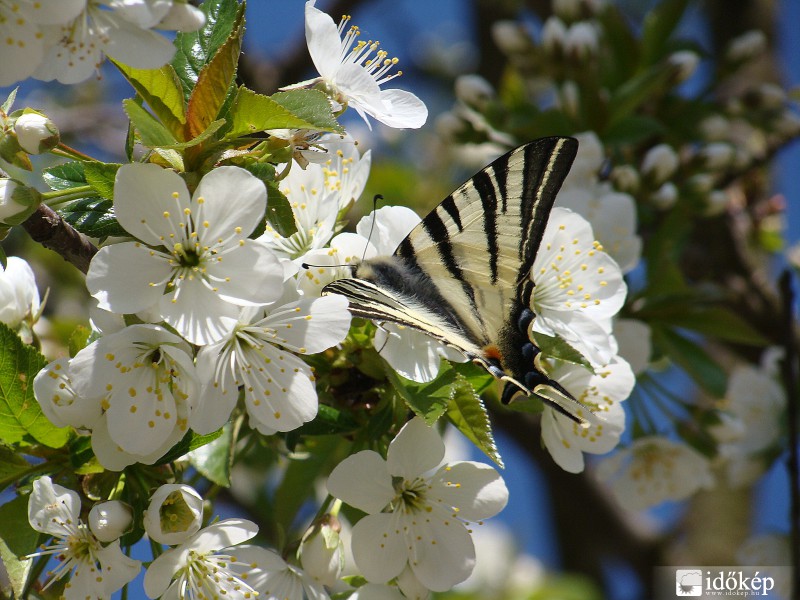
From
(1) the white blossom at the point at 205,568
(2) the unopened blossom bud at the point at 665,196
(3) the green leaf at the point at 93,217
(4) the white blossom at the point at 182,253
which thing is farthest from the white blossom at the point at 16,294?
(2) the unopened blossom bud at the point at 665,196

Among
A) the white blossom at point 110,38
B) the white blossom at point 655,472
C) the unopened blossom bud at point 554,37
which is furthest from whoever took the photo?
the unopened blossom bud at point 554,37

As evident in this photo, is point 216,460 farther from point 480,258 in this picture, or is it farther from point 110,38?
point 110,38

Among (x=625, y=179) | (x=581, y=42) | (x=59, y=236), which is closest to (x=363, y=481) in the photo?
(x=59, y=236)

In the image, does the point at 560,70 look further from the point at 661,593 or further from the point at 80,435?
the point at 661,593

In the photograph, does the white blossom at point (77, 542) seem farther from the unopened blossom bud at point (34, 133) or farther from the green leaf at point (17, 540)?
the unopened blossom bud at point (34, 133)

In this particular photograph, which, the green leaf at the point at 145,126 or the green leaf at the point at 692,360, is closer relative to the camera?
the green leaf at the point at 145,126

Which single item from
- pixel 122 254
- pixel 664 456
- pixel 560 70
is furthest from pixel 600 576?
pixel 122 254

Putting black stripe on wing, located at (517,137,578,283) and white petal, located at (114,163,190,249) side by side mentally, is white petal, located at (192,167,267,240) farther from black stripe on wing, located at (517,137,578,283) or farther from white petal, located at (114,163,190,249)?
black stripe on wing, located at (517,137,578,283)
